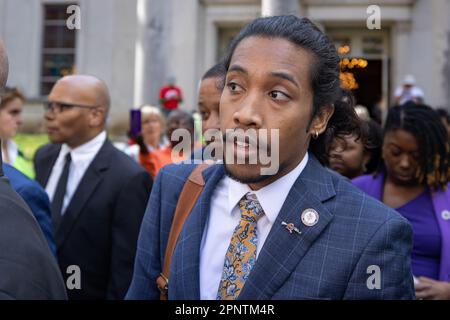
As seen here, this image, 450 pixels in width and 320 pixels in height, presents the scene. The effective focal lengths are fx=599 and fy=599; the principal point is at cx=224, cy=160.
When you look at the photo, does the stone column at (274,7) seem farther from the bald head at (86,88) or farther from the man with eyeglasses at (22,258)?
the man with eyeglasses at (22,258)

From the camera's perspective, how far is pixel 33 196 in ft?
10.3

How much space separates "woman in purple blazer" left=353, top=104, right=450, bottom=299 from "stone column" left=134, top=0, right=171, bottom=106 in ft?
30.1

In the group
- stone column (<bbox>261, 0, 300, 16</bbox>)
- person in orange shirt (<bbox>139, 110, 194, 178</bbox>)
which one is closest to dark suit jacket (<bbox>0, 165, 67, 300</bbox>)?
person in orange shirt (<bbox>139, 110, 194, 178</bbox>)

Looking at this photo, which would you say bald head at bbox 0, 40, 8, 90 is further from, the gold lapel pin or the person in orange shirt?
the person in orange shirt

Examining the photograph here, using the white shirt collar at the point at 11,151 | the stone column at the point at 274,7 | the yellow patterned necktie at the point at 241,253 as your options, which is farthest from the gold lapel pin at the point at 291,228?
the stone column at the point at 274,7

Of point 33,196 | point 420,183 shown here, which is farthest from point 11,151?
point 420,183

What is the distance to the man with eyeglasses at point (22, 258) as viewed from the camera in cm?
133

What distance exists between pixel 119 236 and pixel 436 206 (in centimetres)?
196

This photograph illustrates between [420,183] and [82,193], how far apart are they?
85.9 inches

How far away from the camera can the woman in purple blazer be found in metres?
3.41

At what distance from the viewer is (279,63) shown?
201 cm

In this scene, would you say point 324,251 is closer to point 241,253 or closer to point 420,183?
point 241,253

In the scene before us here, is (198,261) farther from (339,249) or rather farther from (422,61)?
(422,61)

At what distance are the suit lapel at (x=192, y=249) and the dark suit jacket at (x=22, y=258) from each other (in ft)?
1.93
